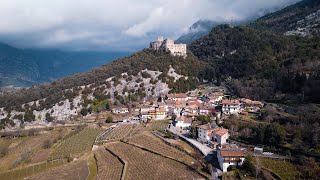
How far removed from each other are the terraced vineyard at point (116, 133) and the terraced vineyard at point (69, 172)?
7.16 metres

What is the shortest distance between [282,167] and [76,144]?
3020 centimetres

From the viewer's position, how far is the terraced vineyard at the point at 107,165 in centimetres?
3838

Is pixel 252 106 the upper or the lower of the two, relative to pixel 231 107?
upper

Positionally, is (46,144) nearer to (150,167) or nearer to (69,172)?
(69,172)

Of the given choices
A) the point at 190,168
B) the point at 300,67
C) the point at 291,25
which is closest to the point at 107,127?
the point at 190,168

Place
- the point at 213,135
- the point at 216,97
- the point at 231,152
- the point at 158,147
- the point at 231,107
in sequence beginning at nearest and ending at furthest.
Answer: the point at 231,152 → the point at 213,135 → the point at 158,147 → the point at 231,107 → the point at 216,97

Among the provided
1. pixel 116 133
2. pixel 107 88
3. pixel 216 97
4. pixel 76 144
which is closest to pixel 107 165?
pixel 76 144

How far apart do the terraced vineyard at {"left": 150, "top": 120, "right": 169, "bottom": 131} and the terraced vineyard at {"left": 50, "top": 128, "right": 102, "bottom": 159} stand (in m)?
8.88

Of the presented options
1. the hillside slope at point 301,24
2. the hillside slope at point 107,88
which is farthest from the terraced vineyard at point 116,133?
the hillside slope at point 301,24

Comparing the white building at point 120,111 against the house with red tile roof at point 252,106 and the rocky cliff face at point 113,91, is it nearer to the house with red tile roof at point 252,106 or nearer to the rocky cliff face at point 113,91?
the rocky cliff face at point 113,91

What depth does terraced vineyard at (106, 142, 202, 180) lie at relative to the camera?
118ft

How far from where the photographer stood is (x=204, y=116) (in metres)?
52.1

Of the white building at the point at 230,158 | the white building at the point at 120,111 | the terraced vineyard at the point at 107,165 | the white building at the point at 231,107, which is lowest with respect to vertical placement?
the terraced vineyard at the point at 107,165

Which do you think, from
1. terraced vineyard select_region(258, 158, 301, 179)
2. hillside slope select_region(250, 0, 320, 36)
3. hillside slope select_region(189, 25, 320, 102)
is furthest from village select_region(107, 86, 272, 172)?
hillside slope select_region(250, 0, 320, 36)
